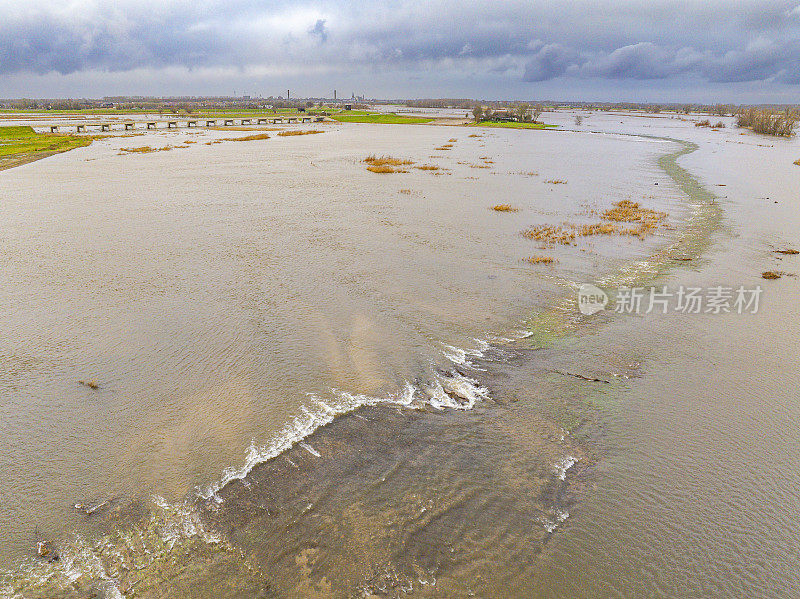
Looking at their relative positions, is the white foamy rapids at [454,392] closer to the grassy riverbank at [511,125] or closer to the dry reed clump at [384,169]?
the dry reed clump at [384,169]

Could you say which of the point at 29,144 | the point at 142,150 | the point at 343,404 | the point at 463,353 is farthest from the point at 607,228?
the point at 29,144

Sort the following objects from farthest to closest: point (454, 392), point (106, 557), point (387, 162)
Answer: point (387, 162) → point (454, 392) → point (106, 557)

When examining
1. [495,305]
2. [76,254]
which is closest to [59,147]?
[76,254]

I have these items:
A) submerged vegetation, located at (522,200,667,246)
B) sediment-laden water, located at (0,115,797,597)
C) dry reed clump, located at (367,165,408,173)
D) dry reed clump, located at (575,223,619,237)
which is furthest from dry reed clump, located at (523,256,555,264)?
dry reed clump, located at (367,165,408,173)

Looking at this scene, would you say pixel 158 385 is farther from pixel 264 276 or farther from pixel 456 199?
pixel 456 199

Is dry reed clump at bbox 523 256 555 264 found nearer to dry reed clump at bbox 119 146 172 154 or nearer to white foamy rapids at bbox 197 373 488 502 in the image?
white foamy rapids at bbox 197 373 488 502

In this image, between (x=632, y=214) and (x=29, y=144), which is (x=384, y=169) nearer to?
(x=632, y=214)
